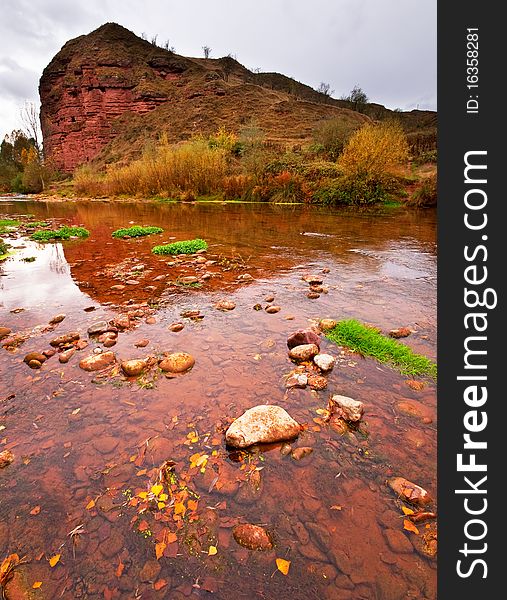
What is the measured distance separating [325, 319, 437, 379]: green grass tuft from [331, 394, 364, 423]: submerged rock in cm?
79

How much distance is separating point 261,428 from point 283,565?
76cm

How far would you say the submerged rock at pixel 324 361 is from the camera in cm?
284

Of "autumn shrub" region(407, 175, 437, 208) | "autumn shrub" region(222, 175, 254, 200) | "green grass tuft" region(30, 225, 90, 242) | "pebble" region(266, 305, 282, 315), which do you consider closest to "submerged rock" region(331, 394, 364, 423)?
"pebble" region(266, 305, 282, 315)

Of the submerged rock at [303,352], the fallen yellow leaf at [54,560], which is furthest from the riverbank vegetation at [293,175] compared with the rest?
the fallen yellow leaf at [54,560]

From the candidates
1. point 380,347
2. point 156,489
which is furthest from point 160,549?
point 380,347

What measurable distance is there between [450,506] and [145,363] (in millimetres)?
2443

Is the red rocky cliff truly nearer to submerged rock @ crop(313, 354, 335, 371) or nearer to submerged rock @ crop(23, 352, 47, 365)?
submerged rock @ crop(23, 352, 47, 365)

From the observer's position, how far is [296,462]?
192cm

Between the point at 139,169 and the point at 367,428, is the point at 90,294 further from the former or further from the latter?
the point at 139,169

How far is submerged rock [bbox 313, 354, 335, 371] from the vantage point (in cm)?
284

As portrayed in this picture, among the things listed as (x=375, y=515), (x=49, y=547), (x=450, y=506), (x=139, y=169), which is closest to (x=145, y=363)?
(x=49, y=547)

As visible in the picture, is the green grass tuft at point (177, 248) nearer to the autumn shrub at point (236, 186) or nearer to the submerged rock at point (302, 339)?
the submerged rock at point (302, 339)

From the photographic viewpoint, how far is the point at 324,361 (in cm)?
289

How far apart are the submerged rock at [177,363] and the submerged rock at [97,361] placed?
1.59ft
